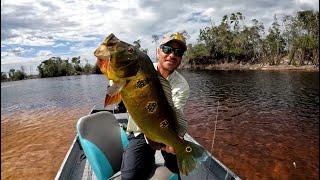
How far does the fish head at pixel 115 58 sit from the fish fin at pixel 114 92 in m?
0.05

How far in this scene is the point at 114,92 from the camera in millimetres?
2406

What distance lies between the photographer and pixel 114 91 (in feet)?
7.88

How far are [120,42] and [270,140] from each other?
16.6 metres

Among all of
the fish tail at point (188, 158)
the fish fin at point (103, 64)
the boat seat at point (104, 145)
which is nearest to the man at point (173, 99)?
the boat seat at point (104, 145)

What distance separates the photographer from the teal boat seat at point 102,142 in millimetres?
5492

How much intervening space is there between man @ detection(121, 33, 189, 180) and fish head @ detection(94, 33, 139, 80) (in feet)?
5.89

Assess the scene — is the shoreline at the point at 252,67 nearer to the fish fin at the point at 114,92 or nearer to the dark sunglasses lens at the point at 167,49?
the dark sunglasses lens at the point at 167,49

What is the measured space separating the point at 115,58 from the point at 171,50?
193 cm

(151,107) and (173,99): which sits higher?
(151,107)

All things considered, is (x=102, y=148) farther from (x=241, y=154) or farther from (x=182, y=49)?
(x=241, y=154)

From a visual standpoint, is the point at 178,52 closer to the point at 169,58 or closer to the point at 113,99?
the point at 169,58

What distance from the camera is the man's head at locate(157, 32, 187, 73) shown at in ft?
13.9

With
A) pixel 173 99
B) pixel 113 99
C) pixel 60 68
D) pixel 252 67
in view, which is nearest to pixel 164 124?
pixel 113 99

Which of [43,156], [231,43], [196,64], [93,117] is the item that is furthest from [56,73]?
[93,117]
